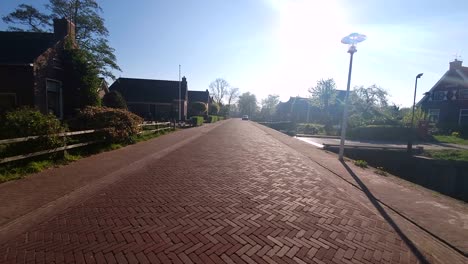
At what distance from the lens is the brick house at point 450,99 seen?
119 ft

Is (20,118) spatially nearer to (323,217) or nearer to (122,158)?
(122,158)

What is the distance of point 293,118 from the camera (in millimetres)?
70062

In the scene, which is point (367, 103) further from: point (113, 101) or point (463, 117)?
point (113, 101)

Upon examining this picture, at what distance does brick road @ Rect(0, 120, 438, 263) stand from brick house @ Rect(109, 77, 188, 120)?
1616 inches

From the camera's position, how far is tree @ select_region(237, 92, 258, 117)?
118 meters

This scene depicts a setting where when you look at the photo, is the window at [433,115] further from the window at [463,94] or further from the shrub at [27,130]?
the shrub at [27,130]

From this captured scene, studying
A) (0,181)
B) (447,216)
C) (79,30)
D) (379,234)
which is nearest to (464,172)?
(447,216)

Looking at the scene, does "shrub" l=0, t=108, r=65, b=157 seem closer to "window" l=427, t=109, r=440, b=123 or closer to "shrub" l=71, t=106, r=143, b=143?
"shrub" l=71, t=106, r=143, b=143

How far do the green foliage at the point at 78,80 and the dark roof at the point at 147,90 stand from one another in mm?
26562

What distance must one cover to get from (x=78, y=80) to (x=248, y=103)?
9955cm

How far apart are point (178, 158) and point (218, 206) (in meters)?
5.93

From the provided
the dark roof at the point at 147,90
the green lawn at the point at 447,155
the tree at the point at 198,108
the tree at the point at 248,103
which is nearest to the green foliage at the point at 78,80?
the green lawn at the point at 447,155

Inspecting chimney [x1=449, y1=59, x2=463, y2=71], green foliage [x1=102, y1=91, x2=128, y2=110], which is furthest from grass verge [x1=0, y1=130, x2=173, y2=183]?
chimney [x1=449, y1=59, x2=463, y2=71]

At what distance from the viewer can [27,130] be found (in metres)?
8.05
